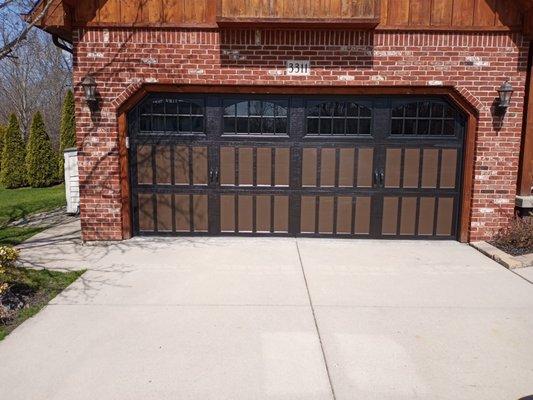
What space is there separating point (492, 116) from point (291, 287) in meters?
4.33

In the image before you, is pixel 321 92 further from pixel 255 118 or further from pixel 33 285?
pixel 33 285

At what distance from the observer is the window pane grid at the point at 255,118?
734 cm

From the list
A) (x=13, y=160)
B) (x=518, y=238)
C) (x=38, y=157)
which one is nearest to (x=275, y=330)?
(x=518, y=238)

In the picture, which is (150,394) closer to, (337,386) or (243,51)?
(337,386)

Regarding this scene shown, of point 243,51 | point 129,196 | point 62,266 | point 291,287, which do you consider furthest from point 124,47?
point 291,287

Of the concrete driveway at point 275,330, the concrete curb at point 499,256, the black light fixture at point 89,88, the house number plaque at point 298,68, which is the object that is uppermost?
the house number plaque at point 298,68

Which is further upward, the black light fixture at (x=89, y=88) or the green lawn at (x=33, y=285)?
the black light fixture at (x=89, y=88)

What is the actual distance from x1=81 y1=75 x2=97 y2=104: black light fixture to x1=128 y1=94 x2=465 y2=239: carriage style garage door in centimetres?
65

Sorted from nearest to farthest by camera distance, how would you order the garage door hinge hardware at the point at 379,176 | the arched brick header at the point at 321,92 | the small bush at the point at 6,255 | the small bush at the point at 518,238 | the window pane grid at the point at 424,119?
1. the small bush at the point at 6,255
2. the small bush at the point at 518,238
3. the arched brick header at the point at 321,92
4. the window pane grid at the point at 424,119
5. the garage door hinge hardware at the point at 379,176

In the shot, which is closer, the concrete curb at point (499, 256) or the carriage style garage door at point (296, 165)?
the concrete curb at point (499, 256)

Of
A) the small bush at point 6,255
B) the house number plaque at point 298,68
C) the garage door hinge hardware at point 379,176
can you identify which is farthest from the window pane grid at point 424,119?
the small bush at point 6,255

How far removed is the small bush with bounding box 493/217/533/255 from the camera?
21.9 feet

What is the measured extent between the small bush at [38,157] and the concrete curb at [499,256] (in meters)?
→ 13.3

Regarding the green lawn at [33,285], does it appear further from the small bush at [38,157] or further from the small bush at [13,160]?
the small bush at [13,160]
